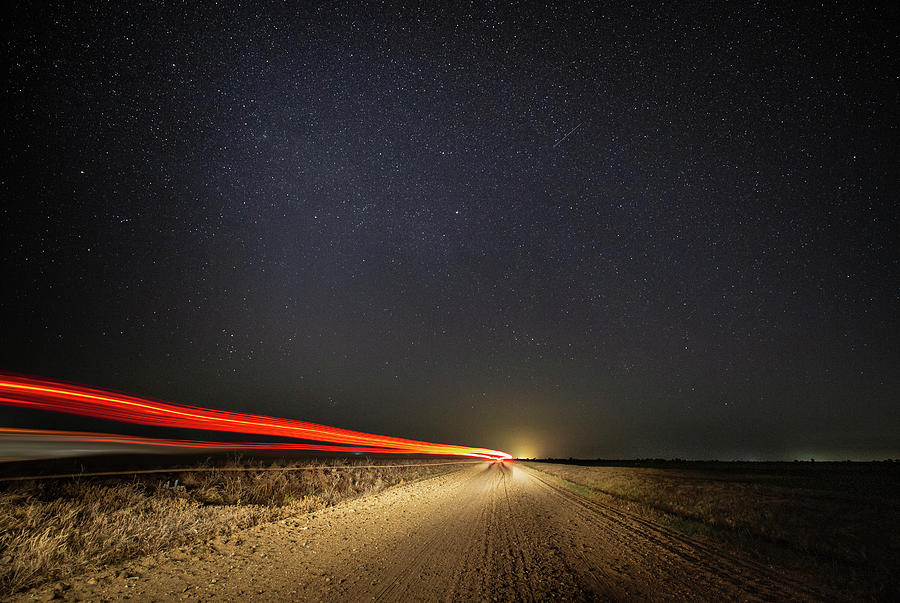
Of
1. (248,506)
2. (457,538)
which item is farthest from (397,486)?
(457,538)

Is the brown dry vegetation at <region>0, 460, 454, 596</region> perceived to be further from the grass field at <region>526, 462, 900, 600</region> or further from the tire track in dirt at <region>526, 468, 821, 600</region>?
the grass field at <region>526, 462, 900, 600</region>

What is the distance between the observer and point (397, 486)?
18094 millimetres

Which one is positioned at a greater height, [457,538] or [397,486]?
[457,538]

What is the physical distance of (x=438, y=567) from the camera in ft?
19.9

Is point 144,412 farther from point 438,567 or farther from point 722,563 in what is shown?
point 722,563

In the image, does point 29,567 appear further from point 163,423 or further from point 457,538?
point 163,423

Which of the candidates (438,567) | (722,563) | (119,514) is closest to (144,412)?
(119,514)

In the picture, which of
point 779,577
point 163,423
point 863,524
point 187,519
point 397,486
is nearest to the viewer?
point 779,577

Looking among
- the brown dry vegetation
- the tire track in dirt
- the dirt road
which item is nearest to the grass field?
the tire track in dirt

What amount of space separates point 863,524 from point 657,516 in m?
5.48

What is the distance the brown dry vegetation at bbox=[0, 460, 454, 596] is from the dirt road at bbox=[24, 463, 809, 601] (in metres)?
0.54

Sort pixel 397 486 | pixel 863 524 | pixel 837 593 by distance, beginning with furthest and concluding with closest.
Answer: pixel 397 486
pixel 863 524
pixel 837 593

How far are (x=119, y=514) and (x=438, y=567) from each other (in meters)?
6.12

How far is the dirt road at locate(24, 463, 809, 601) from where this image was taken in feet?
16.5
